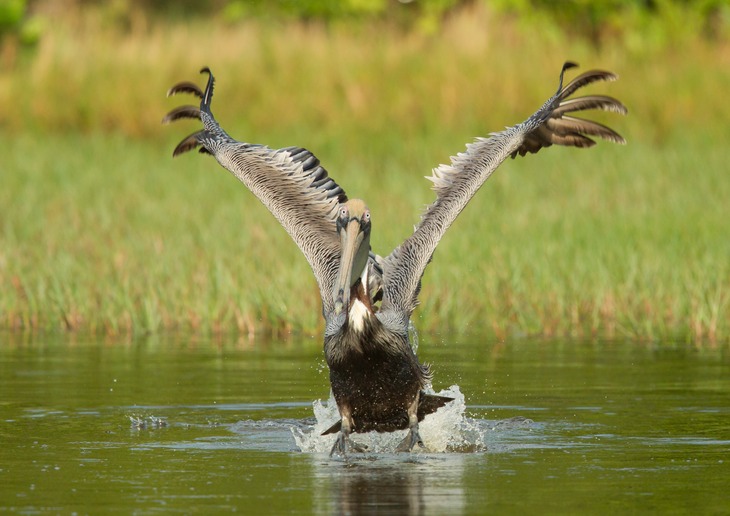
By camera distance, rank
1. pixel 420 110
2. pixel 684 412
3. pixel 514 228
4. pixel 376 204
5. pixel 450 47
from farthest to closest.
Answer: pixel 450 47, pixel 420 110, pixel 376 204, pixel 514 228, pixel 684 412

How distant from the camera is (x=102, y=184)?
57.9 feet

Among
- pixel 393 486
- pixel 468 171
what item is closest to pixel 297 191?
pixel 468 171

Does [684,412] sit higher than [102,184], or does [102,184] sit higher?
[102,184]

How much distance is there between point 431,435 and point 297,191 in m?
1.79

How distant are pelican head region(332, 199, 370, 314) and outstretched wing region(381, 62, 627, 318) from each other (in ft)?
1.70

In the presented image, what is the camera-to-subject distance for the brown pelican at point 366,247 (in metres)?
7.53

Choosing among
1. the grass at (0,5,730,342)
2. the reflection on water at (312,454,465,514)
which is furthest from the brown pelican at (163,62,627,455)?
the grass at (0,5,730,342)

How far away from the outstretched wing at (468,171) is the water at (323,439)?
1.97 ft

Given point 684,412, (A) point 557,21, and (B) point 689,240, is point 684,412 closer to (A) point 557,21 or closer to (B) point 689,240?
(B) point 689,240

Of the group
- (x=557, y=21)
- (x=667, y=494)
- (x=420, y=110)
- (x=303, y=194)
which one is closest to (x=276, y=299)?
(x=303, y=194)

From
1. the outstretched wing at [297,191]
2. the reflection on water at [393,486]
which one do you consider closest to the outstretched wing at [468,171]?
the outstretched wing at [297,191]

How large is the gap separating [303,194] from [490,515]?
3.55 metres

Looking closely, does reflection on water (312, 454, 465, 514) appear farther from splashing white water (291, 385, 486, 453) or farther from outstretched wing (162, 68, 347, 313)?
outstretched wing (162, 68, 347, 313)

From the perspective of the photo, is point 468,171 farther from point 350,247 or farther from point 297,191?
point 350,247
